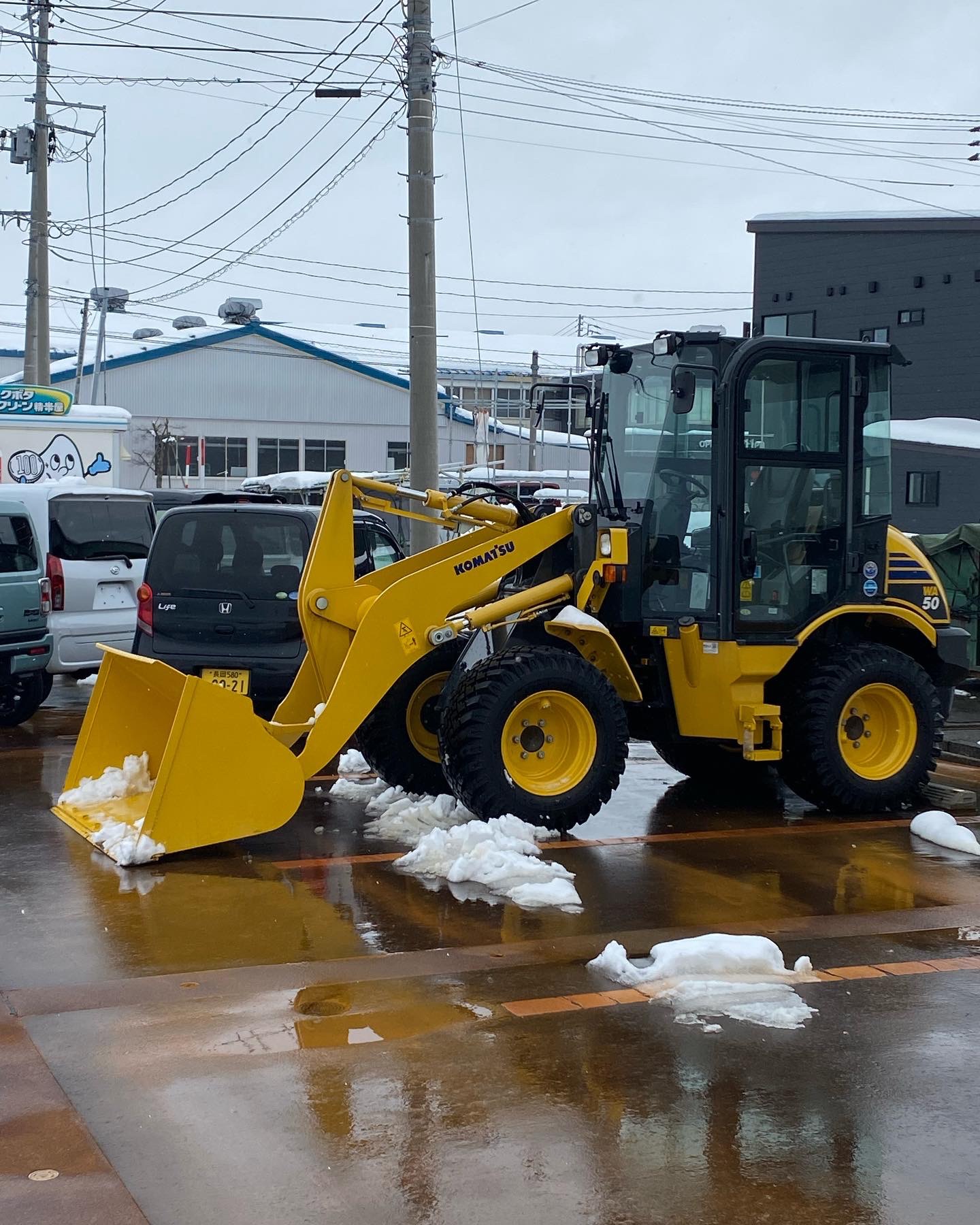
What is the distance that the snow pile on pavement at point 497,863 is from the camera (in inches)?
278

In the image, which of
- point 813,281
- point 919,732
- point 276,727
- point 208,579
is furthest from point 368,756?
point 813,281

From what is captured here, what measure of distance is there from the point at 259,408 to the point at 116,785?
158ft

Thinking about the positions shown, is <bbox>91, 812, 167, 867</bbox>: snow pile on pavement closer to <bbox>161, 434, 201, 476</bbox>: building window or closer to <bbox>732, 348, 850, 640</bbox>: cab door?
<bbox>732, 348, 850, 640</bbox>: cab door

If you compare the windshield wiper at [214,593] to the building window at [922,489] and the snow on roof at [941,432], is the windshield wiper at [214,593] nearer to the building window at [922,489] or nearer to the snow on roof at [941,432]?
the snow on roof at [941,432]

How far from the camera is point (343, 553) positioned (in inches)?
347

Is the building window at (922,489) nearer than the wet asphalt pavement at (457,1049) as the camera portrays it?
No

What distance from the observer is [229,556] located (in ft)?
35.2

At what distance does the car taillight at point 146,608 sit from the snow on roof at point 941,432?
18.4 m

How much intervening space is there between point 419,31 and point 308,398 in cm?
4145

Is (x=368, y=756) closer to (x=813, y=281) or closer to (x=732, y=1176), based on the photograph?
(x=732, y=1176)

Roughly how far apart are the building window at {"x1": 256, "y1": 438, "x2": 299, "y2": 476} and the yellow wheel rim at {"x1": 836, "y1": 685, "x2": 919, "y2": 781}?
48.1 metres

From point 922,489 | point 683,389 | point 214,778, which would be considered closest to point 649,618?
point 683,389

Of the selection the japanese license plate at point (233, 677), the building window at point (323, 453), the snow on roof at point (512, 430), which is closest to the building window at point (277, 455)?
the building window at point (323, 453)

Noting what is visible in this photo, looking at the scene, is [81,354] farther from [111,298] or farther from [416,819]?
[416,819]
